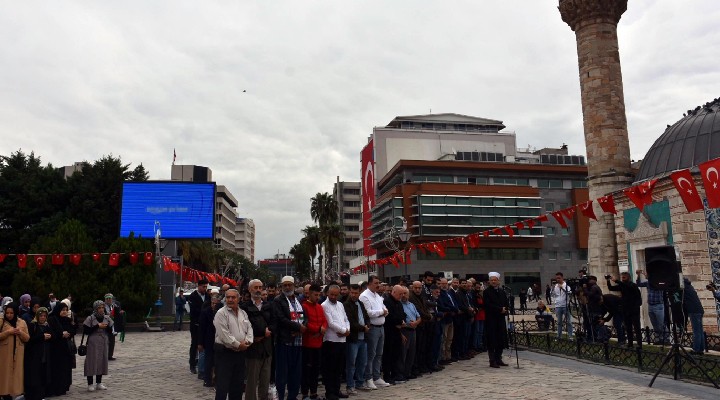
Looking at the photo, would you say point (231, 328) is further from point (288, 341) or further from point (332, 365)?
point (332, 365)

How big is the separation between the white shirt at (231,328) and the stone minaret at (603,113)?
19465 millimetres

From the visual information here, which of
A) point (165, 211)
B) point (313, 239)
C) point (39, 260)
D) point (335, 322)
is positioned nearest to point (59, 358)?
point (335, 322)

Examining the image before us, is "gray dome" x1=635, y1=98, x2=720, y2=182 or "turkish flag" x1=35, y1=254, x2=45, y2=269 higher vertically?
"gray dome" x1=635, y1=98, x2=720, y2=182

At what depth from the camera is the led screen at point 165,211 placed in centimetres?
2752

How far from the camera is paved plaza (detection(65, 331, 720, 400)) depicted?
8.39 metres

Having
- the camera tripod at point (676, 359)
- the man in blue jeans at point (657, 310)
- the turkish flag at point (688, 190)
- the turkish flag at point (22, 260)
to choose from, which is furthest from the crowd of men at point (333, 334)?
the turkish flag at point (22, 260)

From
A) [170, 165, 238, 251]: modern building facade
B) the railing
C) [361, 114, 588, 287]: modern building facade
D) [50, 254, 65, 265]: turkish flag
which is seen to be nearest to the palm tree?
[361, 114, 588, 287]: modern building facade

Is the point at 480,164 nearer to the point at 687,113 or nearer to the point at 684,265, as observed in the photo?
the point at 687,113

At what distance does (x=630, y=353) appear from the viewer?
1135 centimetres

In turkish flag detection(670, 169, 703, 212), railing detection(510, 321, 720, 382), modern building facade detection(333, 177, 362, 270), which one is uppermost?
modern building facade detection(333, 177, 362, 270)

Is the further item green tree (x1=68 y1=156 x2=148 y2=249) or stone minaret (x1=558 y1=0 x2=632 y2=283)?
green tree (x1=68 y1=156 x2=148 y2=249)

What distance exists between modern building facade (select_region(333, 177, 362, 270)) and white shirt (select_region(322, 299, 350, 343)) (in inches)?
3574

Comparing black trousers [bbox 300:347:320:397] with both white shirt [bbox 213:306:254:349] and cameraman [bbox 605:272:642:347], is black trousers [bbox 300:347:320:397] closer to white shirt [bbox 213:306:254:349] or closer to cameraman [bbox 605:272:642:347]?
white shirt [bbox 213:306:254:349]

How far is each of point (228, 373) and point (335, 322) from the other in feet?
6.84
